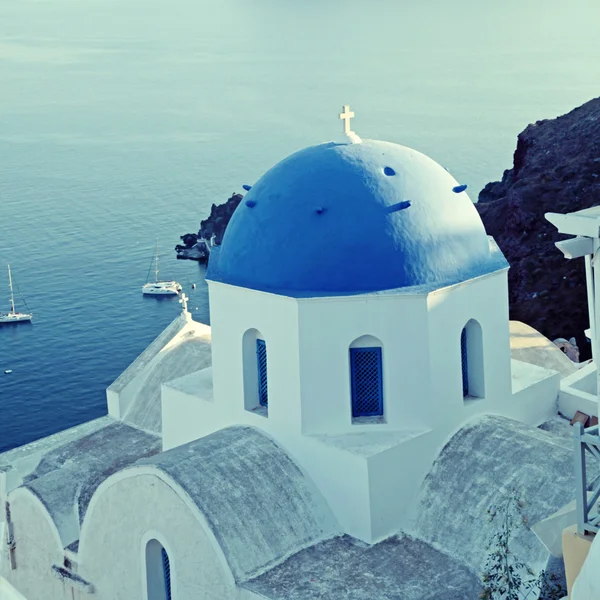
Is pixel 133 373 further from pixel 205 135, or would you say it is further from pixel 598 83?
pixel 598 83

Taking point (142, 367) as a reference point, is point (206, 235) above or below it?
above

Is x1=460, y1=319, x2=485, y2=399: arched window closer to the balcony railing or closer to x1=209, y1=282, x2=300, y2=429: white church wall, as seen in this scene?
x1=209, y1=282, x2=300, y2=429: white church wall

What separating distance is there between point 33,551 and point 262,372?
4.50 m

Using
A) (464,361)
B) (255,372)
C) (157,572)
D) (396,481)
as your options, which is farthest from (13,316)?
(396,481)

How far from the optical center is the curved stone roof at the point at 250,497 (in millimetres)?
12117

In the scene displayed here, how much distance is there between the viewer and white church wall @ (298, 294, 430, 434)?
1301 centimetres

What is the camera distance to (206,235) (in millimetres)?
57031

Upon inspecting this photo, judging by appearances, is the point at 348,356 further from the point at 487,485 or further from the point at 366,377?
the point at 487,485

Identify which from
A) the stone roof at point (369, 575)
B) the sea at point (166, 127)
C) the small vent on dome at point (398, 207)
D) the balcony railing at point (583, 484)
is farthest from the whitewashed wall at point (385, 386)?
the sea at point (166, 127)

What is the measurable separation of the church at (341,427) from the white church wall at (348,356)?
0.8 inches

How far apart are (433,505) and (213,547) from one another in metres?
2.91

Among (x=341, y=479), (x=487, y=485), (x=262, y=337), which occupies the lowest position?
(x=487, y=485)

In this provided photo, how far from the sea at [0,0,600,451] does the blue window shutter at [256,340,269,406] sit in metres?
24.5

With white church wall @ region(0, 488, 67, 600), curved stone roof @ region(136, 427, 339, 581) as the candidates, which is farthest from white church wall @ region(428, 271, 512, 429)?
white church wall @ region(0, 488, 67, 600)
